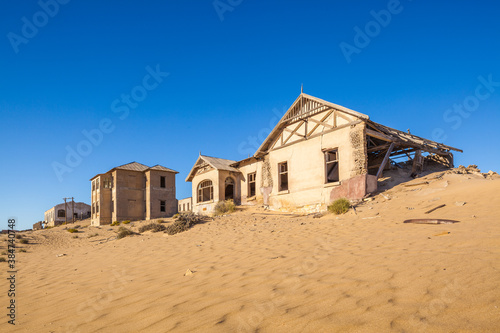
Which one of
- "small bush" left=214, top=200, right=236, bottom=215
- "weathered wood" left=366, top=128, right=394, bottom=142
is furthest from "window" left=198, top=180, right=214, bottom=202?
"weathered wood" left=366, top=128, right=394, bottom=142

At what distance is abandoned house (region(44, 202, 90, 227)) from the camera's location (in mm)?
46094

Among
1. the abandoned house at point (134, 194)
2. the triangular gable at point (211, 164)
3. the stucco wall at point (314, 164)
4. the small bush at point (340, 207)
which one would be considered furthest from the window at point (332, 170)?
the abandoned house at point (134, 194)

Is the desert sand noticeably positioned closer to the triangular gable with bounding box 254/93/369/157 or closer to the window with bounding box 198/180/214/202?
the triangular gable with bounding box 254/93/369/157

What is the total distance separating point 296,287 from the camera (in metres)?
3.95

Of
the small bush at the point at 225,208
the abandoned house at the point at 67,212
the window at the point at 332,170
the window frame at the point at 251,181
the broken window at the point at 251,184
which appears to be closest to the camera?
the window at the point at 332,170

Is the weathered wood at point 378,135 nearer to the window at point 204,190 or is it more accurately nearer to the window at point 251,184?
the window at point 251,184

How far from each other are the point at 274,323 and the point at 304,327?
0.28m

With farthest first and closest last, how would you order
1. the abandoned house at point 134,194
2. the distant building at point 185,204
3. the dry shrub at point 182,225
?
the distant building at point 185,204
the abandoned house at point 134,194
the dry shrub at point 182,225

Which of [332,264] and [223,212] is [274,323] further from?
[223,212]

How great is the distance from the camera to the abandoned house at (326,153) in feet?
49.9

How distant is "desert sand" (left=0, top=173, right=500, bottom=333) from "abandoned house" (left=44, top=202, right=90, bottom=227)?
43.2 m

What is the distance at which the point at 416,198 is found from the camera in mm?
12148

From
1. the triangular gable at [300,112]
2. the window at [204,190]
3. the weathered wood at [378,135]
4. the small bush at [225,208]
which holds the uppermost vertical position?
the triangular gable at [300,112]

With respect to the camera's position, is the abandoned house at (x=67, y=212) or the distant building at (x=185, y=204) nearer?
the abandoned house at (x=67, y=212)
